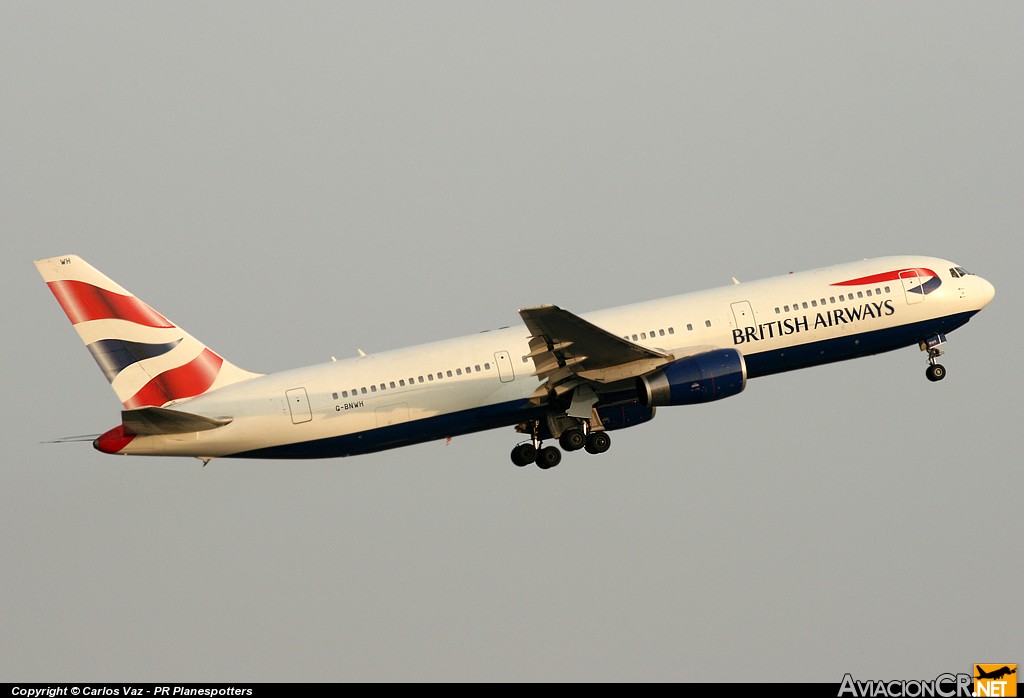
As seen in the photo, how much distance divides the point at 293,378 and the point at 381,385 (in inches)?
123

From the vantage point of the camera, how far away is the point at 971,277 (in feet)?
193

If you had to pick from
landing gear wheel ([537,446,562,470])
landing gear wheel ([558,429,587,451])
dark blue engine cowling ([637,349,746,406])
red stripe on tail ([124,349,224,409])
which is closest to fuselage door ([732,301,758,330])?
dark blue engine cowling ([637,349,746,406])

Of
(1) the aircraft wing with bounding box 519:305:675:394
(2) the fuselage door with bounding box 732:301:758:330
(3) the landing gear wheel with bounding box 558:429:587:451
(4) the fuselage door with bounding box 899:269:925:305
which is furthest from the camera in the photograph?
(4) the fuselage door with bounding box 899:269:925:305

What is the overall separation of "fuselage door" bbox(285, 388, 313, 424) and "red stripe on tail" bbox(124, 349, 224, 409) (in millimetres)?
3115

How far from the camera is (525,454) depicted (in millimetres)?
57438

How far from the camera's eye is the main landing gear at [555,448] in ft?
182

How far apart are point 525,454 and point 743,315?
388 inches

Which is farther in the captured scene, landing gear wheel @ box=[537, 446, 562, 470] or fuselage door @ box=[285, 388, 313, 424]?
landing gear wheel @ box=[537, 446, 562, 470]

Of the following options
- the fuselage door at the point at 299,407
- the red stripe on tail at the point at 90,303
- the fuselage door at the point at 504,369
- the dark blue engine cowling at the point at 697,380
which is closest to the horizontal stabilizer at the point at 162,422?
the fuselage door at the point at 299,407

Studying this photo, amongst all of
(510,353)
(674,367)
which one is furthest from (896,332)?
(510,353)

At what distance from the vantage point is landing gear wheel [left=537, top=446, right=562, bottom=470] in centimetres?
5712

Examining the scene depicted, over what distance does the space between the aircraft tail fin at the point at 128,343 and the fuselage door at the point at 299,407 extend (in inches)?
93.3

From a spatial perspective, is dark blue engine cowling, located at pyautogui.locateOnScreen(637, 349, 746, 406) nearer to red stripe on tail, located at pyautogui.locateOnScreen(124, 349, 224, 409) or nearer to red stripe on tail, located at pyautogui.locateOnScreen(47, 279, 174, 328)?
red stripe on tail, located at pyautogui.locateOnScreen(124, 349, 224, 409)

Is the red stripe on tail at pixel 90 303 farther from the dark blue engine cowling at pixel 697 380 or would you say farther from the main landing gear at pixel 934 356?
the main landing gear at pixel 934 356
